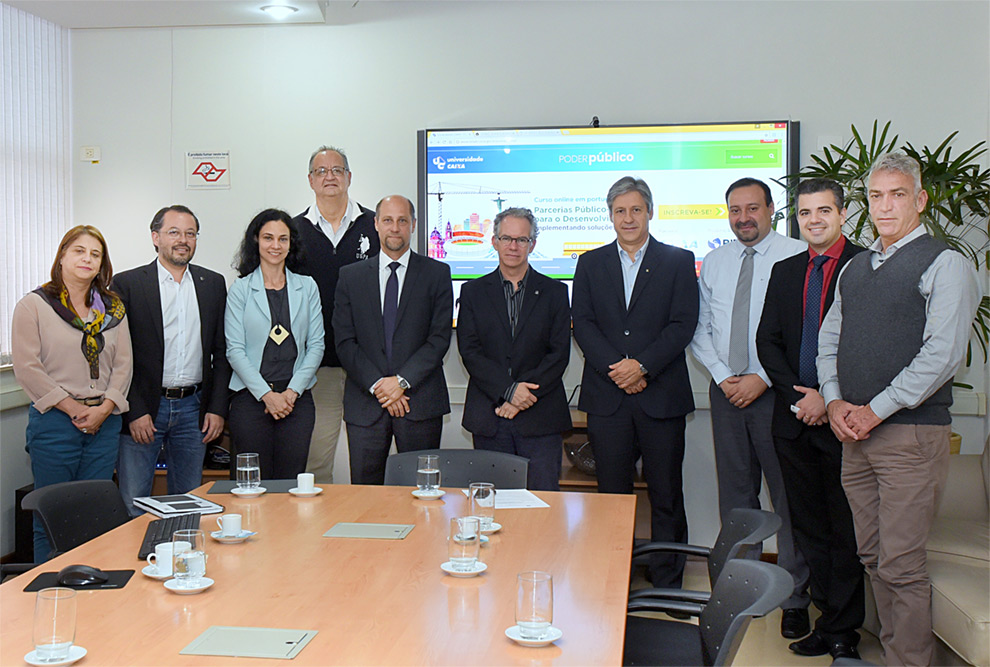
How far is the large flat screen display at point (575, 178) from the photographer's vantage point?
509 cm

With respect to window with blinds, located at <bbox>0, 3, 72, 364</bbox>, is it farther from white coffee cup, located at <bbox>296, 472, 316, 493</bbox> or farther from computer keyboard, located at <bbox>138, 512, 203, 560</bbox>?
computer keyboard, located at <bbox>138, 512, 203, 560</bbox>

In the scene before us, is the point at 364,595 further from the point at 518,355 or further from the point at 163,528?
the point at 518,355

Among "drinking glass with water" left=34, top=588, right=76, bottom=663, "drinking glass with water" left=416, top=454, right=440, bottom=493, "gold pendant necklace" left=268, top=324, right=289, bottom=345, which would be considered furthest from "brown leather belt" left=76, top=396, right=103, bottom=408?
"drinking glass with water" left=34, top=588, right=76, bottom=663

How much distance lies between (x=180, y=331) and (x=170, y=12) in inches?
84.0

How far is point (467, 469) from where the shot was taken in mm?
3598

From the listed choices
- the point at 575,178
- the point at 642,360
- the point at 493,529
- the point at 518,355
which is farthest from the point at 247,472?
the point at 575,178

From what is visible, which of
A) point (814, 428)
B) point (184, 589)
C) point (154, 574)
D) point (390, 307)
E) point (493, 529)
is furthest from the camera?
point (390, 307)

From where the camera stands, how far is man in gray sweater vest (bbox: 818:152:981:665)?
126 inches

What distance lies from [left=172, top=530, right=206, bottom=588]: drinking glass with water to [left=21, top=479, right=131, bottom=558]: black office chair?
1.02 m

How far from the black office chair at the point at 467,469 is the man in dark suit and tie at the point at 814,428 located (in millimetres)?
1236

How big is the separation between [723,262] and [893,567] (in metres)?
1.74

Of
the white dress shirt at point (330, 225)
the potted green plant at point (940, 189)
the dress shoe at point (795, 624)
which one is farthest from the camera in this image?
the white dress shirt at point (330, 225)

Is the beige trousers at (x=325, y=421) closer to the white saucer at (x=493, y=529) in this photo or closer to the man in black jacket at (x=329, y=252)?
the man in black jacket at (x=329, y=252)

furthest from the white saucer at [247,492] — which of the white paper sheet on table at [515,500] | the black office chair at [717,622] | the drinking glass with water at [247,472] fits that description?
the black office chair at [717,622]
